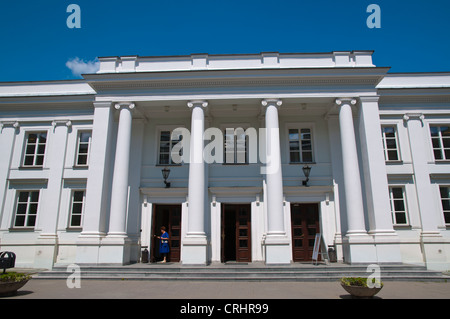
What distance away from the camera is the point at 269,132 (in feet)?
A: 44.2

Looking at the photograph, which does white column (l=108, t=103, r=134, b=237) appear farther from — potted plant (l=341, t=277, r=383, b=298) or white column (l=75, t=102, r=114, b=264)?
potted plant (l=341, t=277, r=383, b=298)

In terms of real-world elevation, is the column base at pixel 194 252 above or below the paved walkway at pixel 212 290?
above

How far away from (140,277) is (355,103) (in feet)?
37.0

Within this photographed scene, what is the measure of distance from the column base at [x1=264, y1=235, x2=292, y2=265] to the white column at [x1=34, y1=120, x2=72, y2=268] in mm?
9891

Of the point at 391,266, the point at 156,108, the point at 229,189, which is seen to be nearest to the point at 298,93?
the point at 229,189

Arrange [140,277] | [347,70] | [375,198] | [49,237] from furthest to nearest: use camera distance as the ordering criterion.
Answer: [49,237] → [347,70] → [375,198] → [140,277]

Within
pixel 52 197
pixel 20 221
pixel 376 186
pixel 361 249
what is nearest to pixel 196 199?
pixel 361 249

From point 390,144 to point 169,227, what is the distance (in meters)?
11.5

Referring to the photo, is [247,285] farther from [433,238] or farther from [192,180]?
[433,238]

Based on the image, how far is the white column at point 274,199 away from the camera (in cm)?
1211

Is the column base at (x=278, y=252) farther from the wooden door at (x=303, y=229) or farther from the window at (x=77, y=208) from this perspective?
the window at (x=77, y=208)

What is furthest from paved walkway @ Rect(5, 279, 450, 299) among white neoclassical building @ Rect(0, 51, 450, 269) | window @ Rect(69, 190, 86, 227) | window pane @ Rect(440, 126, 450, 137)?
window pane @ Rect(440, 126, 450, 137)

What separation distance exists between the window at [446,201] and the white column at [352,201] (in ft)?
16.5

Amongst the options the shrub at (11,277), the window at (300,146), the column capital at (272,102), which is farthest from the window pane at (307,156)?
the shrub at (11,277)
